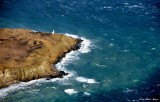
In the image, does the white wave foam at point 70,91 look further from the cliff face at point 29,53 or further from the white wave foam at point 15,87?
the white wave foam at point 15,87

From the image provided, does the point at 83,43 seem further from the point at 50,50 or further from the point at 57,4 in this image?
the point at 57,4

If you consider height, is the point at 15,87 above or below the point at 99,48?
below

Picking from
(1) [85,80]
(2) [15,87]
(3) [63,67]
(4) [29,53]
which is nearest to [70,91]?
(1) [85,80]

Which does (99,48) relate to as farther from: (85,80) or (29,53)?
(29,53)

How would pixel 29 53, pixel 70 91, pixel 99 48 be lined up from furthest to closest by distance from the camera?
pixel 99 48, pixel 29 53, pixel 70 91

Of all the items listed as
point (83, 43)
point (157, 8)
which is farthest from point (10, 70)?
point (157, 8)

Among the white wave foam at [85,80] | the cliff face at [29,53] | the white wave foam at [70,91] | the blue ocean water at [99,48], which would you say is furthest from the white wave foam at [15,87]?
the white wave foam at [85,80]

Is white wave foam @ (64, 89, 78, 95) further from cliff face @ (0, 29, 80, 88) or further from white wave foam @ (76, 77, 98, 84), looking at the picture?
cliff face @ (0, 29, 80, 88)

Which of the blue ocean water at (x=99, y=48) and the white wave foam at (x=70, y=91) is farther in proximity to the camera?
the white wave foam at (x=70, y=91)
